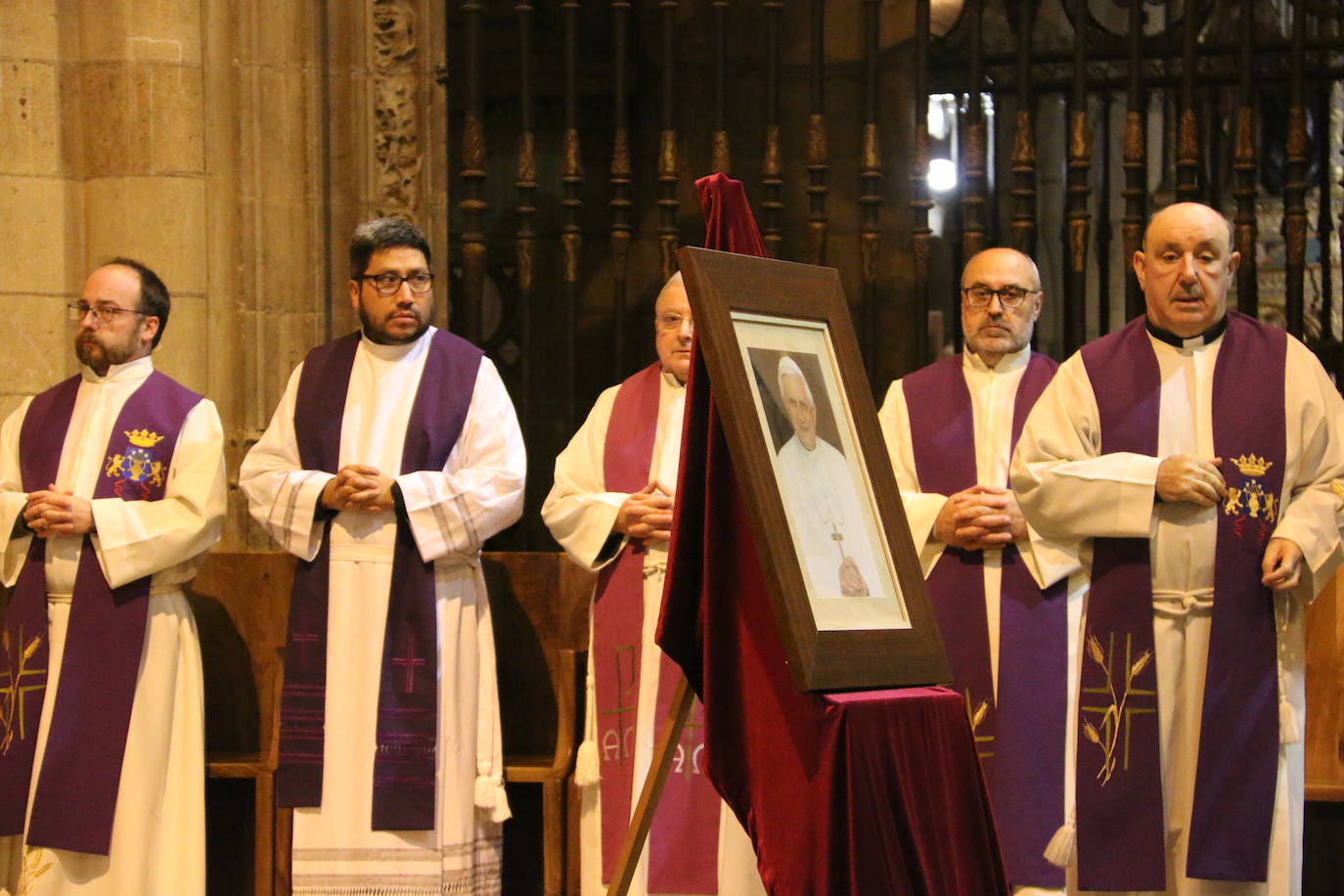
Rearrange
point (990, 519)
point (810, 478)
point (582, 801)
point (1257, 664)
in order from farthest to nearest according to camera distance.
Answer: point (582, 801) → point (990, 519) → point (1257, 664) → point (810, 478)

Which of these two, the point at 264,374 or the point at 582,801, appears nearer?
the point at 582,801

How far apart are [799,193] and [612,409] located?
1.94 m

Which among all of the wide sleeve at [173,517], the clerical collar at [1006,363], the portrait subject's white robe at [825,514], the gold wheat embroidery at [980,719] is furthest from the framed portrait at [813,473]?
the wide sleeve at [173,517]

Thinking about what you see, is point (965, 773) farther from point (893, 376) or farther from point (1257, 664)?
point (893, 376)

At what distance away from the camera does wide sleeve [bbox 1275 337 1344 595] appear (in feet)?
14.3

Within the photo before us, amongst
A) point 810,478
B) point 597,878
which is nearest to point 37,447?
point 597,878

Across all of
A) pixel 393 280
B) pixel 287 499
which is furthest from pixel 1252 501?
pixel 287 499

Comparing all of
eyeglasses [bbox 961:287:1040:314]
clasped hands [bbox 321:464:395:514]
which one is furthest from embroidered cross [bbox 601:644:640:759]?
eyeglasses [bbox 961:287:1040:314]

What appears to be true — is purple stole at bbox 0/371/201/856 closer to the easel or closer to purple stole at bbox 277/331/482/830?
purple stole at bbox 277/331/482/830

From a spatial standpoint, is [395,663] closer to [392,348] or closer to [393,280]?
[392,348]

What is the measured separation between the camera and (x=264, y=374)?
627 cm

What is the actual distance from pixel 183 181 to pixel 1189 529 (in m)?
3.76

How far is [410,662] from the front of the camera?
5.06m

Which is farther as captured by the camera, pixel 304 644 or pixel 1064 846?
pixel 304 644
